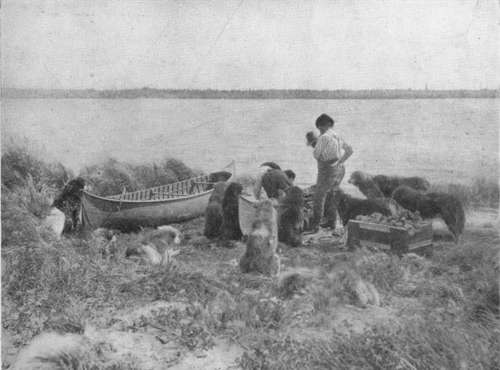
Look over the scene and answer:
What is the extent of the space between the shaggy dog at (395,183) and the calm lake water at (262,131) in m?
Answer: 0.08

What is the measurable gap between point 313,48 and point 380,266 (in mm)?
2755

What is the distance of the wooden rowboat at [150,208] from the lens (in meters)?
7.63

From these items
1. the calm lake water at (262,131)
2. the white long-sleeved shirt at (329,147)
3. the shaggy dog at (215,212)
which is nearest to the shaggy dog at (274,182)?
the calm lake water at (262,131)

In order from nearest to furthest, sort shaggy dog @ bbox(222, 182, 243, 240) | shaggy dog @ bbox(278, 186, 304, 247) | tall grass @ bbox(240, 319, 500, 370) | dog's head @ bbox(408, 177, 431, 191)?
tall grass @ bbox(240, 319, 500, 370), dog's head @ bbox(408, 177, 431, 191), shaggy dog @ bbox(278, 186, 304, 247), shaggy dog @ bbox(222, 182, 243, 240)

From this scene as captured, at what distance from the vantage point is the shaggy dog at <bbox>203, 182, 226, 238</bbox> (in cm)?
741

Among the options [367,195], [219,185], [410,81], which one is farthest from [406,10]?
[219,185]

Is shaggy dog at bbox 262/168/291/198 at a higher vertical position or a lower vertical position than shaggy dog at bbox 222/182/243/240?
higher

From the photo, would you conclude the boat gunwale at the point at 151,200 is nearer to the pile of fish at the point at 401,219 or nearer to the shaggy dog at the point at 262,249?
the shaggy dog at the point at 262,249

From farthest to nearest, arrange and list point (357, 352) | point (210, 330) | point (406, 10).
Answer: point (406, 10) < point (210, 330) < point (357, 352)

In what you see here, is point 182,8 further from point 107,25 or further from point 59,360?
point 59,360

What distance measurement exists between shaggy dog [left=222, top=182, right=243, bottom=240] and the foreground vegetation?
0.62 ft

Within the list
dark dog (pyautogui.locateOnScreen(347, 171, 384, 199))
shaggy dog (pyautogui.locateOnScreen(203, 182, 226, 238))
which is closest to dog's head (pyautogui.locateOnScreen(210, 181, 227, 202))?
shaggy dog (pyautogui.locateOnScreen(203, 182, 226, 238))

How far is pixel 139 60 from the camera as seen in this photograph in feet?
23.6

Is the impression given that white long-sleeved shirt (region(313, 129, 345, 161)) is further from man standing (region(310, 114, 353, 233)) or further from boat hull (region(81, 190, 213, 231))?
boat hull (region(81, 190, 213, 231))
